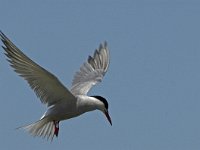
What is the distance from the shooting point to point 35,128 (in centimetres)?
1447

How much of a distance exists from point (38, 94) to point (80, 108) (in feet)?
2.71

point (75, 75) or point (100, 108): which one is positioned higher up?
point (75, 75)

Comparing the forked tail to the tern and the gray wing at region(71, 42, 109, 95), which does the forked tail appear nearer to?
the tern

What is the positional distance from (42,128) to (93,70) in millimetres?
2693

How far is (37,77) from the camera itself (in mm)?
13352

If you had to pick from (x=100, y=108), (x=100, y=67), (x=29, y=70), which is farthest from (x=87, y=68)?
(x=29, y=70)

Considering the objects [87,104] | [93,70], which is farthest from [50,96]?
[93,70]

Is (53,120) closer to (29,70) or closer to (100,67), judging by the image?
(29,70)

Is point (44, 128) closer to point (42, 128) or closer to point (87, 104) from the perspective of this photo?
point (42, 128)

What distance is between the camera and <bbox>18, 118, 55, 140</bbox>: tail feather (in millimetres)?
14352

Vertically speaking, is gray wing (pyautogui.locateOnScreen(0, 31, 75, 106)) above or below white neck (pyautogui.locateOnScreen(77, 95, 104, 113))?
above

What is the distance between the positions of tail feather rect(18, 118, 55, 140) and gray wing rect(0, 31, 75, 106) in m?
0.51

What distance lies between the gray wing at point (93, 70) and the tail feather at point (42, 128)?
4.46 feet

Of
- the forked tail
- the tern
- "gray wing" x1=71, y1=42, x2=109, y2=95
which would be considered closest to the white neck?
the tern
